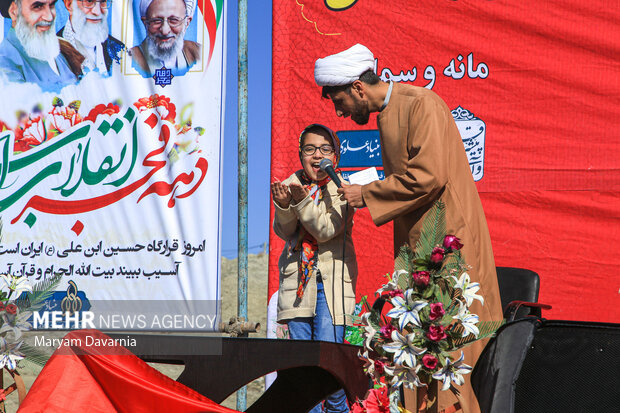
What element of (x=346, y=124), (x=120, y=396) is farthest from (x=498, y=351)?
(x=346, y=124)

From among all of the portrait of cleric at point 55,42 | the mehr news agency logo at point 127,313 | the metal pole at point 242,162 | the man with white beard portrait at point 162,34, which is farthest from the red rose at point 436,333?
the portrait of cleric at point 55,42

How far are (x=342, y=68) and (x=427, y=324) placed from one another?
126 centimetres

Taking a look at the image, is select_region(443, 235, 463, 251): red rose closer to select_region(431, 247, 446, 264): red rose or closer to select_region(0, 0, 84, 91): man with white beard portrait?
select_region(431, 247, 446, 264): red rose

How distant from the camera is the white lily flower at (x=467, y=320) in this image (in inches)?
69.3

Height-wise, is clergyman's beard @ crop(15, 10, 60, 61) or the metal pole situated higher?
clergyman's beard @ crop(15, 10, 60, 61)

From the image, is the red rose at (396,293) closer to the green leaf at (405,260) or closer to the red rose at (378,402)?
the green leaf at (405,260)

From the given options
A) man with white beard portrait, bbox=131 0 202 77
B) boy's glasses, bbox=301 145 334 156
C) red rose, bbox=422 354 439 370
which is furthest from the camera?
man with white beard portrait, bbox=131 0 202 77

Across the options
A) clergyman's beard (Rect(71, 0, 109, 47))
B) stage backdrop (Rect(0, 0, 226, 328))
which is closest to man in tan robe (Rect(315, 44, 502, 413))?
stage backdrop (Rect(0, 0, 226, 328))

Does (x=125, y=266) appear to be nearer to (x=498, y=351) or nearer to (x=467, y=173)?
(x=467, y=173)

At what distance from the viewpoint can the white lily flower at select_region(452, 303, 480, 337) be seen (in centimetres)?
176

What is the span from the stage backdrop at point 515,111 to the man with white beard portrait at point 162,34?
0.69 m

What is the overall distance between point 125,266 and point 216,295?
644mm

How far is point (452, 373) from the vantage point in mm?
1768

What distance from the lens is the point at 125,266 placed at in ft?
14.9
